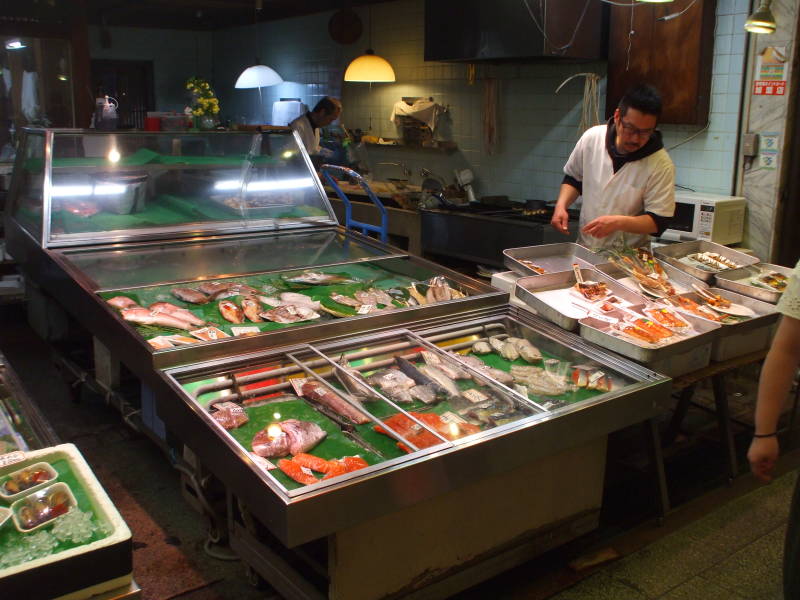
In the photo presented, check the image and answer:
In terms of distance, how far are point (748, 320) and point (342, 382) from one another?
1745 millimetres

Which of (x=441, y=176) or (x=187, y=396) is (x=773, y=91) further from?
(x=187, y=396)

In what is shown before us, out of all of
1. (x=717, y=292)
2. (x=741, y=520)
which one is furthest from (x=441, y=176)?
(x=741, y=520)

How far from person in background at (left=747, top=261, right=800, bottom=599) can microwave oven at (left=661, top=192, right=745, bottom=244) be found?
9.59ft

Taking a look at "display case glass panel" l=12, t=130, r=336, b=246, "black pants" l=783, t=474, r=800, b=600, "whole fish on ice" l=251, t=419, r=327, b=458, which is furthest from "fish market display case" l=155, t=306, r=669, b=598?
"display case glass panel" l=12, t=130, r=336, b=246

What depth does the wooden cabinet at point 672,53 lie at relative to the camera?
16.2 feet

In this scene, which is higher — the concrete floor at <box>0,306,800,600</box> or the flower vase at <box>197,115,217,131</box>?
the flower vase at <box>197,115,217,131</box>

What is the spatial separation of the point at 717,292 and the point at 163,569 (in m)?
2.64

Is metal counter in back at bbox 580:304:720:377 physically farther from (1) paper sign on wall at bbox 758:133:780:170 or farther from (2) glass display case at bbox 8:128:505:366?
(1) paper sign on wall at bbox 758:133:780:170

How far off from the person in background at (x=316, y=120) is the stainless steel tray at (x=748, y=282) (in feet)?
13.8

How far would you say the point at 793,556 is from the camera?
1.84m

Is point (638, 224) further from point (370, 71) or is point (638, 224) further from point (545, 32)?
point (370, 71)

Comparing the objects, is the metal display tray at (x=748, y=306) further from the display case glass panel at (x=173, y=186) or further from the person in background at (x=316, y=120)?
the person in background at (x=316, y=120)

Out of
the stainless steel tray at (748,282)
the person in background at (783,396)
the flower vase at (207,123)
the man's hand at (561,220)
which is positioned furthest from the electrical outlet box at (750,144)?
the flower vase at (207,123)

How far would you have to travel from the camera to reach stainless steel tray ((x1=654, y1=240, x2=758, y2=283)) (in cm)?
358
